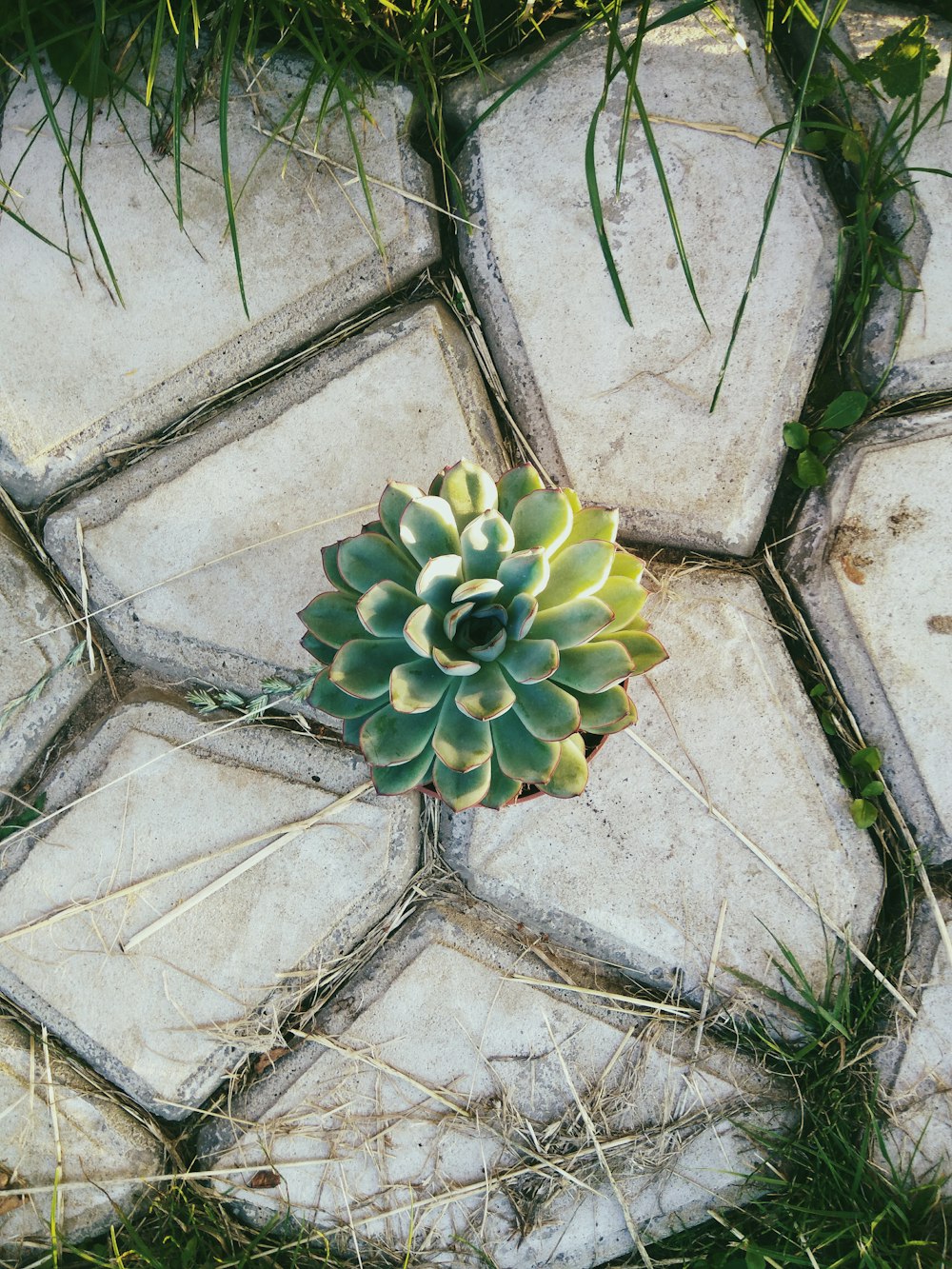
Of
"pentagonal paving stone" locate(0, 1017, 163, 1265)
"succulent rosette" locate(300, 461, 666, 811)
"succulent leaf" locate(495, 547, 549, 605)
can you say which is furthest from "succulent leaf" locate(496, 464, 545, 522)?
"pentagonal paving stone" locate(0, 1017, 163, 1265)

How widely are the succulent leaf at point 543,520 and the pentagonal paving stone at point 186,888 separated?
574mm

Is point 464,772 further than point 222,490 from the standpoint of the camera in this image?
No

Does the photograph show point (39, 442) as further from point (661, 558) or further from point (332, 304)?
point (661, 558)

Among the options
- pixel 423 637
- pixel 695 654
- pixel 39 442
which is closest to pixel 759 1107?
pixel 695 654

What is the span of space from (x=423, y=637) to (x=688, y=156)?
0.97 m

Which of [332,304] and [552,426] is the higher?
[332,304]

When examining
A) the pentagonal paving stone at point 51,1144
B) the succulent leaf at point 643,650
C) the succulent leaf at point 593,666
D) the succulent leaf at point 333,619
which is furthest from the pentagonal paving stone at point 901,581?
the pentagonal paving stone at point 51,1144

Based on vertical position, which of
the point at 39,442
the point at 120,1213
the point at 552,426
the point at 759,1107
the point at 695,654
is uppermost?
the point at 39,442

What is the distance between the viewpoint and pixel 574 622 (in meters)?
1.14

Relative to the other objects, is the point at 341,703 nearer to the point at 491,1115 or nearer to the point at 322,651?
the point at 322,651

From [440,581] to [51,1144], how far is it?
126 cm

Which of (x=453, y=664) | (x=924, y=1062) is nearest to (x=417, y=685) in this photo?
(x=453, y=664)

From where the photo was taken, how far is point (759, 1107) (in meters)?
1.55

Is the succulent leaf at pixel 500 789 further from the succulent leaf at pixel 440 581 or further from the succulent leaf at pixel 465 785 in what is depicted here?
the succulent leaf at pixel 440 581
